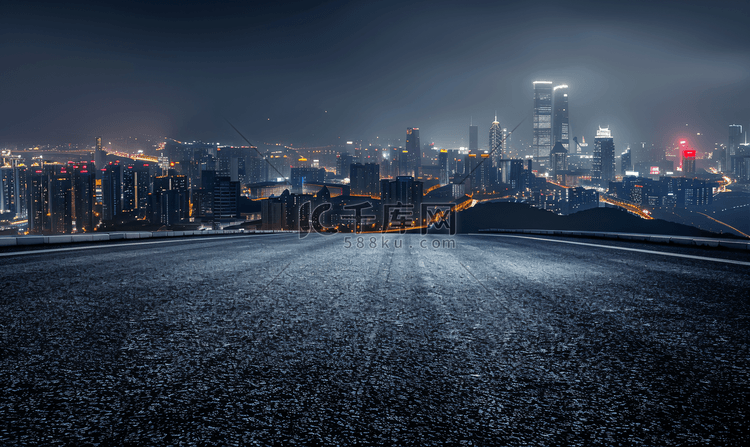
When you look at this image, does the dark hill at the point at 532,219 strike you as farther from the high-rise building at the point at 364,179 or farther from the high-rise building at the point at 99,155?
the high-rise building at the point at 99,155

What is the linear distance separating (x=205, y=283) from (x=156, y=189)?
86944 millimetres

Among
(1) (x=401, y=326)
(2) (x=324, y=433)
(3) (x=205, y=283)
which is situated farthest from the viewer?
(3) (x=205, y=283)

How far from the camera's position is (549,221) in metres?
59.4

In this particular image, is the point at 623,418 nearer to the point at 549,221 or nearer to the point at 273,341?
the point at 273,341

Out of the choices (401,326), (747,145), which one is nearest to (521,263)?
(401,326)

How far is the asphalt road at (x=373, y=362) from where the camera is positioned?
1.63 m

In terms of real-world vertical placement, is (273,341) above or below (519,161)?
below

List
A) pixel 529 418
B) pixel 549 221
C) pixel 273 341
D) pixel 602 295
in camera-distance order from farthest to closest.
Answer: pixel 549 221
pixel 602 295
pixel 273 341
pixel 529 418

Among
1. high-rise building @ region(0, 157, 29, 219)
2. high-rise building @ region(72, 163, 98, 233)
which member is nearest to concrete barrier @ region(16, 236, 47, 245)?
high-rise building @ region(72, 163, 98, 233)

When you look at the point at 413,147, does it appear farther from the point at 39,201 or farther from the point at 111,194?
the point at 39,201

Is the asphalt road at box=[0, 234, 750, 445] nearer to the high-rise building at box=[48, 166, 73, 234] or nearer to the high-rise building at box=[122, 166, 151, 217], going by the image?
the high-rise building at box=[48, 166, 73, 234]

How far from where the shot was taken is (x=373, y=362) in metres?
2.32

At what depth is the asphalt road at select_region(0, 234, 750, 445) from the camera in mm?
1633

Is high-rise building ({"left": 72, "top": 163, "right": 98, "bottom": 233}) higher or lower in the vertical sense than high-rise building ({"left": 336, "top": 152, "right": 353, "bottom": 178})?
lower
